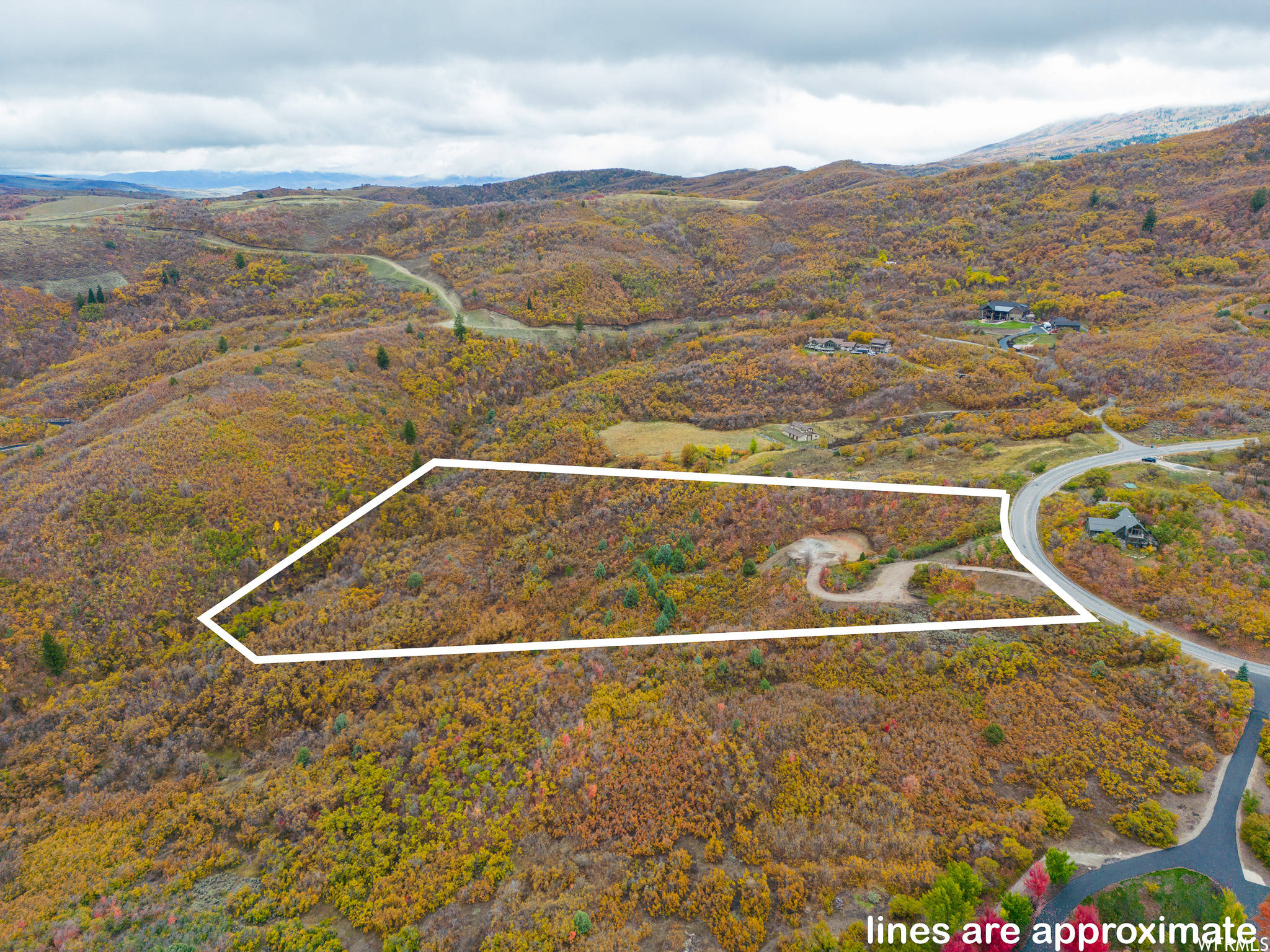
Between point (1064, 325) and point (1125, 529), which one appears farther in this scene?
point (1064, 325)

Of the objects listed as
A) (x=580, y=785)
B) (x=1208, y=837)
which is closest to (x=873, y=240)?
(x=1208, y=837)

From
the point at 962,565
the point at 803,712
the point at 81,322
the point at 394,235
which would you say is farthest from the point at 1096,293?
the point at 81,322

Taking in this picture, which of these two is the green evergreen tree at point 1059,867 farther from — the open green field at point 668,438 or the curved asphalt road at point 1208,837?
the open green field at point 668,438

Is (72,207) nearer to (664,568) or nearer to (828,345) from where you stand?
(828,345)

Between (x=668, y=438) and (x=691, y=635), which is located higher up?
(x=668, y=438)

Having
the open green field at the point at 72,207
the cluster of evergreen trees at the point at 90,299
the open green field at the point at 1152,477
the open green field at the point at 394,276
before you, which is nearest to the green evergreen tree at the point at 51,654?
the open green field at the point at 394,276

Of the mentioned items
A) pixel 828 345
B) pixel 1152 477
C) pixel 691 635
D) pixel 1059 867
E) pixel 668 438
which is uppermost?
pixel 828 345

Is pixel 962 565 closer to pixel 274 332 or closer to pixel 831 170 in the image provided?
pixel 274 332
